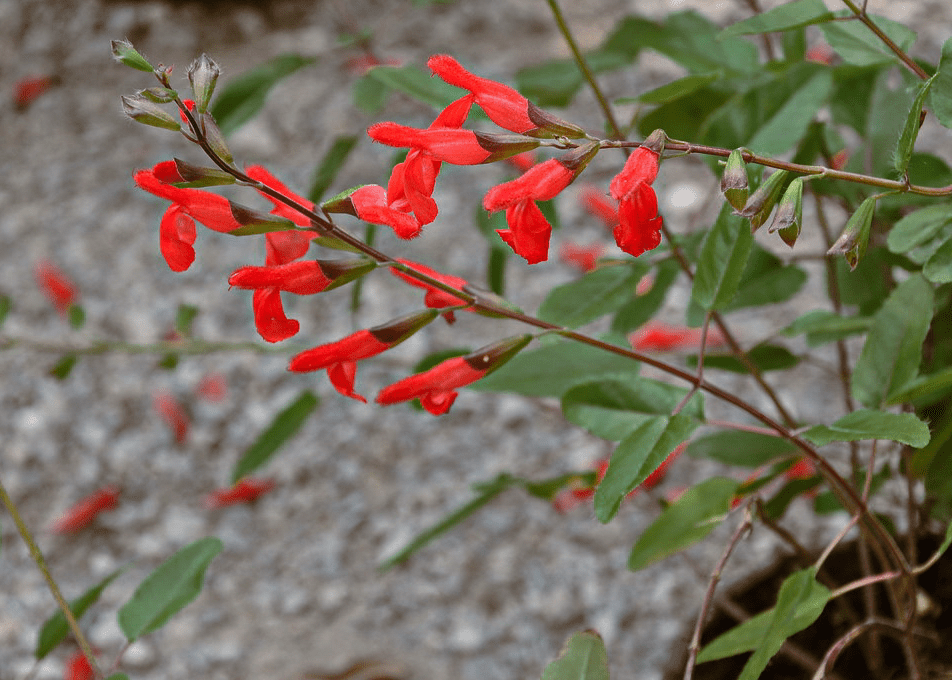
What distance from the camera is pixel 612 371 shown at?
529mm

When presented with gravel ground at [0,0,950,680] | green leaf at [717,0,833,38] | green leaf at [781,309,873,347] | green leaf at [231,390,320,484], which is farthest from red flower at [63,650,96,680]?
green leaf at [717,0,833,38]

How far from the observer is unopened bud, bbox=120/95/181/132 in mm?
344

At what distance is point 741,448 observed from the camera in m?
0.68

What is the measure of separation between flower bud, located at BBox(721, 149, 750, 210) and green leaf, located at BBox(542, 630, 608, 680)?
8.9 inches

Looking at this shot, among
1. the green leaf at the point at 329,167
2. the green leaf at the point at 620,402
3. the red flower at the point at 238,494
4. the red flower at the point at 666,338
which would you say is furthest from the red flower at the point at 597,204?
the green leaf at the point at 620,402

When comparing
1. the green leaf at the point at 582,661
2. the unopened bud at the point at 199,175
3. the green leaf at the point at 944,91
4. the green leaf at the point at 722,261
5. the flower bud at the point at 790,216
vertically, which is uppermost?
the unopened bud at the point at 199,175

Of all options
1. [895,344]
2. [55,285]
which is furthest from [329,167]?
[55,285]

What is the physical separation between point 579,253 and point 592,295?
0.96m

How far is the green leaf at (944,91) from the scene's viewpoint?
0.39 m

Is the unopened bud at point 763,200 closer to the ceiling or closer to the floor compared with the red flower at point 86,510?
closer to the ceiling

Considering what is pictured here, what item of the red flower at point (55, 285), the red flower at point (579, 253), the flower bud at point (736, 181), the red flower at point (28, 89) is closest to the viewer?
the flower bud at point (736, 181)

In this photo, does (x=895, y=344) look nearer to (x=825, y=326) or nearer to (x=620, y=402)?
(x=825, y=326)

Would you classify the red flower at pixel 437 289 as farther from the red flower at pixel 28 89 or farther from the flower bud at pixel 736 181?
the red flower at pixel 28 89

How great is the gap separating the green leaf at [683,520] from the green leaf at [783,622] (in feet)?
0.18
